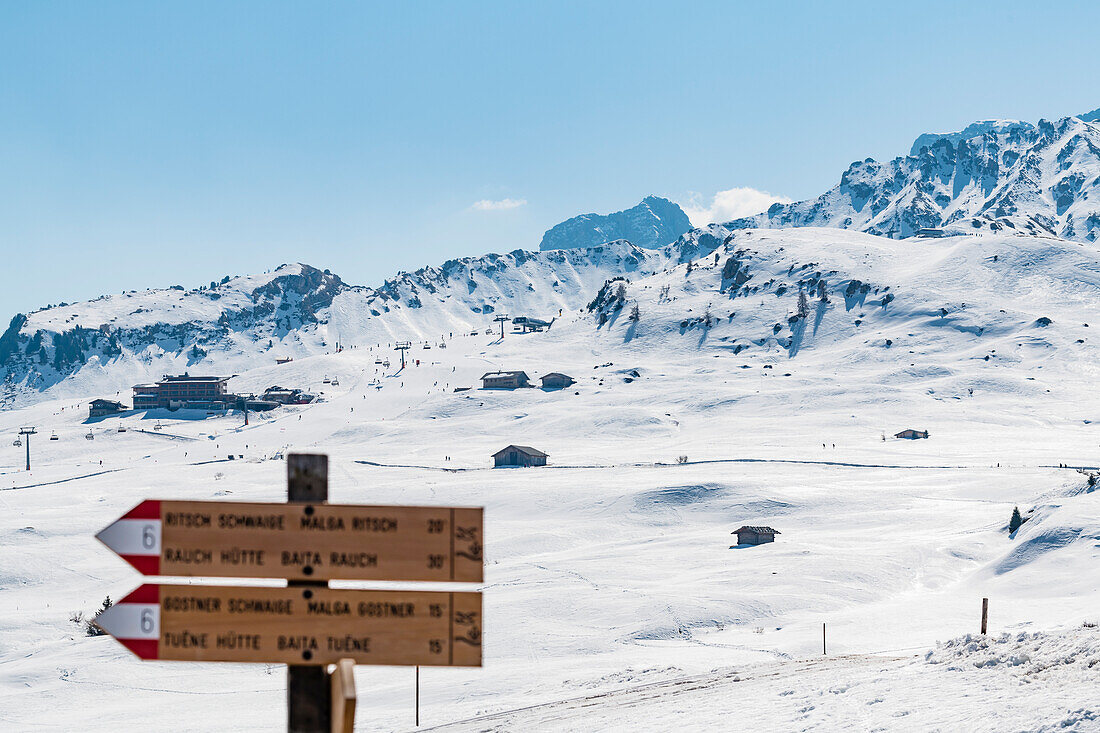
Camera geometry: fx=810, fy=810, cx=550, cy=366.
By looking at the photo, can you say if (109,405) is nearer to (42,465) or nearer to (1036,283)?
(42,465)

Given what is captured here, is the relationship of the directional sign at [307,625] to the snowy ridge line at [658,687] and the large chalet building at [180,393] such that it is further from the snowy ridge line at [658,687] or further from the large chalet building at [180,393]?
the large chalet building at [180,393]

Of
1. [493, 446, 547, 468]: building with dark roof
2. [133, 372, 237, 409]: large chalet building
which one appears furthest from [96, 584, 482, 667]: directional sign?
[133, 372, 237, 409]: large chalet building

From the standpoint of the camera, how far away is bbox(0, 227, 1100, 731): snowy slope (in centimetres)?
1734

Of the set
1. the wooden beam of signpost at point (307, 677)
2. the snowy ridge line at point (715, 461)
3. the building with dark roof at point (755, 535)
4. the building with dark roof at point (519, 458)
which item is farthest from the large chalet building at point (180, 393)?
the wooden beam of signpost at point (307, 677)

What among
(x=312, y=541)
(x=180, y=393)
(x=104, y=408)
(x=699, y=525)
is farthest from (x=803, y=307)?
(x=312, y=541)

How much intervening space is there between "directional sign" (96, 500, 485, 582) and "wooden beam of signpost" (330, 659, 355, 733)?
51 centimetres

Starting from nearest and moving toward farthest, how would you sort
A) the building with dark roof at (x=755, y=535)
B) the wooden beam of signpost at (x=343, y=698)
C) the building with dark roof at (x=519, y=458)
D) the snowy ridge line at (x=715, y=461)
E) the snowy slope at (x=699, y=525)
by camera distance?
the wooden beam of signpost at (x=343, y=698), the snowy slope at (x=699, y=525), the building with dark roof at (x=755, y=535), the snowy ridge line at (x=715, y=461), the building with dark roof at (x=519, y=458)

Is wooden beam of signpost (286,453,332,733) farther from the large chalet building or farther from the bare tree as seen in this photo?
the bare tree

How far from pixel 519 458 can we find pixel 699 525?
109ft

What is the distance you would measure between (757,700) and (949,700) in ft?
10.9

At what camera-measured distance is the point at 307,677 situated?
476 cm

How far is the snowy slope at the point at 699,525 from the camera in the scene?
17344mm

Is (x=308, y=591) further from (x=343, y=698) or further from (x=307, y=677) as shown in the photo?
(x=343, y=698)

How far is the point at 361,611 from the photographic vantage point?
4.78m
